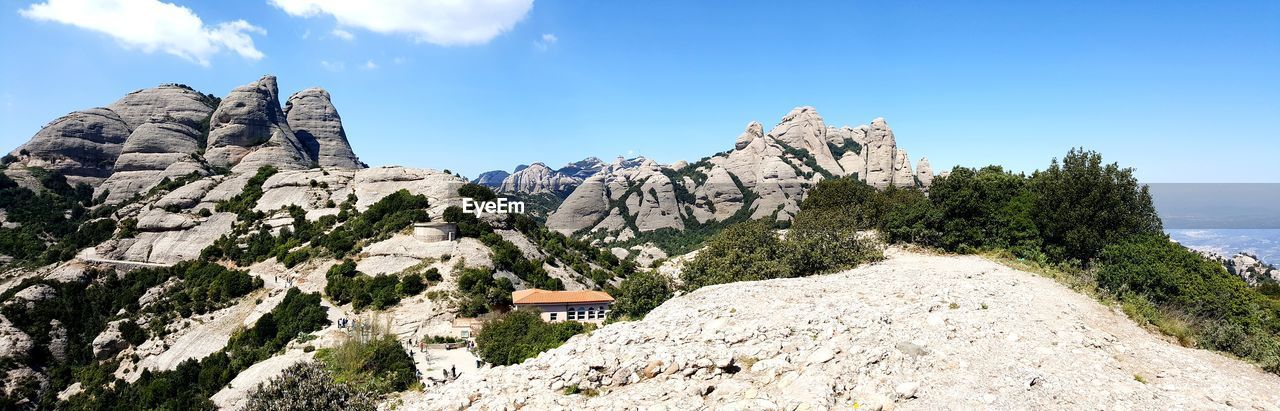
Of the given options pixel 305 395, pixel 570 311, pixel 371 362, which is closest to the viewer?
pixel 305 395

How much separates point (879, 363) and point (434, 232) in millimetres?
51818

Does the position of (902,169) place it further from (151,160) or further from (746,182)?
(151,160)

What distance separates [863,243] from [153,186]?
106804 millimetres

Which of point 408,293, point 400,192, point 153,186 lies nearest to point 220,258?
point 400,192

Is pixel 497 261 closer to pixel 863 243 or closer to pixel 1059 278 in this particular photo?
pixel 863 243

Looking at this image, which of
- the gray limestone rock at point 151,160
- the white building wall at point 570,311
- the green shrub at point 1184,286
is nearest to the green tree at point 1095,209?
the green shrub at point 1184,286

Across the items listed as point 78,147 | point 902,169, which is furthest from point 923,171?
point 78,147

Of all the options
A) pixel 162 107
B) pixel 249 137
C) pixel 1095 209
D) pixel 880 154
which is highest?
pixel 162 107

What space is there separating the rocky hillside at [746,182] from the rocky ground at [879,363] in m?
110

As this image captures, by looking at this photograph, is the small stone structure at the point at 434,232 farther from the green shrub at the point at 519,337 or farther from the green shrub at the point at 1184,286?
the green shrub at the point at 1184,286

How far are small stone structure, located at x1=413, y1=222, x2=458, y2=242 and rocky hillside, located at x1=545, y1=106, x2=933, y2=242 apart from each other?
254 ft

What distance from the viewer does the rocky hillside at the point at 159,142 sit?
9656 cm

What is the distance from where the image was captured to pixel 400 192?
69.0 meters

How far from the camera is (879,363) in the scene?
12969 mm
